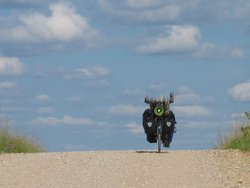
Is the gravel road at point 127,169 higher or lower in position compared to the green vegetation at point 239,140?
lower

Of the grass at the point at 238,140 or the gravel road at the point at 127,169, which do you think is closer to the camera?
the gravel road at the point at 127,169

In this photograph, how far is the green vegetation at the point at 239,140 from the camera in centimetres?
2325

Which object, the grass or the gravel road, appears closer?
the gravel road

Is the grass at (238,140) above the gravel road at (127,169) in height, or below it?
above

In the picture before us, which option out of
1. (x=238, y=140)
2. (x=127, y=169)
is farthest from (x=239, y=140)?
(x=127, y=169)

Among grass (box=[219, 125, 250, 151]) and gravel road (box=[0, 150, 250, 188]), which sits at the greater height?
grass (box=[219, 125, 250, 151])

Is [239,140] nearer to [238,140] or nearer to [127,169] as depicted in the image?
[238,140]

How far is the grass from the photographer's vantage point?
23230mm

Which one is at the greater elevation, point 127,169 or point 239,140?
point 239,140

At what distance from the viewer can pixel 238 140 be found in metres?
24.2

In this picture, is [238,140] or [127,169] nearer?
[127,169]

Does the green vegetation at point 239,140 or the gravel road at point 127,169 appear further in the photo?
the green vegetation at point 239,140

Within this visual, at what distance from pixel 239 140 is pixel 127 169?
276 inches

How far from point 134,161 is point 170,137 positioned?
146 inches
